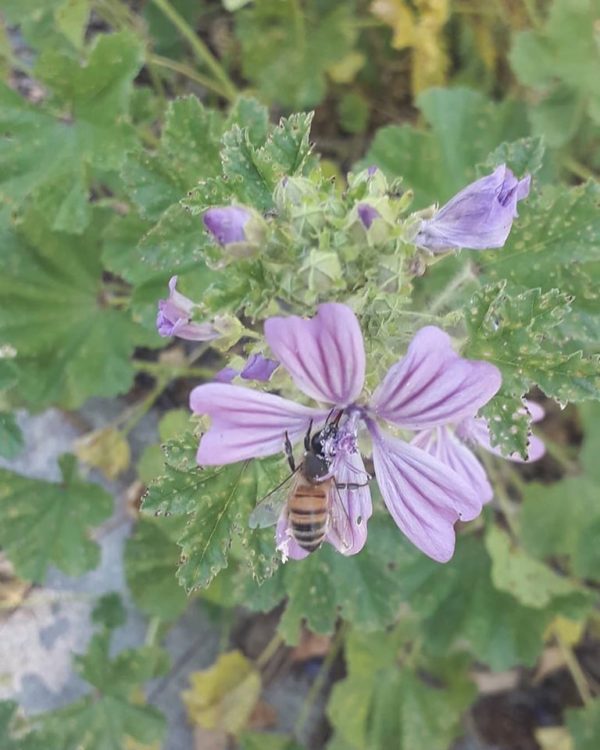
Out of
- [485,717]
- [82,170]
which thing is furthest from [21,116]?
[485,717]

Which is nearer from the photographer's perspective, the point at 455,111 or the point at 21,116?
the point at 21,116

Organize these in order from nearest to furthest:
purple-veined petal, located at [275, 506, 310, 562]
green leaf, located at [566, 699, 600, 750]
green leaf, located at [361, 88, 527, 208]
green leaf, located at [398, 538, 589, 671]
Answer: purple-veined petal, located at [275, 506, 310, 562] < green leaf, located at [361, 88, 527, 208] < green leaf, located at [398, 538, 589, 671] < green leaf, located at [566, 699, 600, 750]

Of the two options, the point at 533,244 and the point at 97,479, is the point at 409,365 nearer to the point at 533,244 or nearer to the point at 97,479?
the point at 533,244

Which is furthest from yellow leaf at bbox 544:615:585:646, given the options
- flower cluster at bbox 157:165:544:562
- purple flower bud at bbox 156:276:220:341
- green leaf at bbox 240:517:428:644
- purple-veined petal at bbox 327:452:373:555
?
purple flower bud at bbox 156:276:220:341

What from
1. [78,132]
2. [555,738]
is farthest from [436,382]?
[555,738]

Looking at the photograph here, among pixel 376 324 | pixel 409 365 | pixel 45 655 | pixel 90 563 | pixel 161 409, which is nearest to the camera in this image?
pixel 409 365

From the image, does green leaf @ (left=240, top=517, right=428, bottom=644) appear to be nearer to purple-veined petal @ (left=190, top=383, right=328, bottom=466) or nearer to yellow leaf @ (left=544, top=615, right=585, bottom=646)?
purple-veined petal @ (left=190, top=383, right=328, bottom=466)
